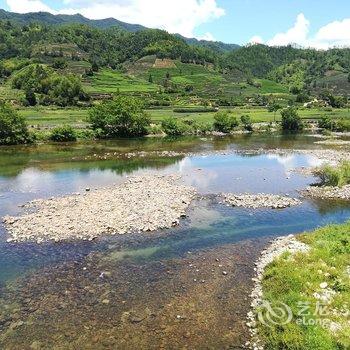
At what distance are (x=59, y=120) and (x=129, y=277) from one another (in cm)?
8783

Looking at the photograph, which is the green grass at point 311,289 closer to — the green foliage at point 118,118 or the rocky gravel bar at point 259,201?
the rocky gravel bar at point 259,201

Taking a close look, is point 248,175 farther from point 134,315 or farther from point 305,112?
point 305,112

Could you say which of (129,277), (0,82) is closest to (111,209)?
(129,277)

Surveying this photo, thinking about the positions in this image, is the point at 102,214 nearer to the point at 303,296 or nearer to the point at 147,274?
the point at 147,274

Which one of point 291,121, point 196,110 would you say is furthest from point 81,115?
point 291,121

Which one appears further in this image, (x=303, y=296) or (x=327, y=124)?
(x=327, y=124)

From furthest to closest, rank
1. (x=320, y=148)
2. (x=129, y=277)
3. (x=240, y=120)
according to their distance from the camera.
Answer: (x=240, y=120), (x=320, y=148), (x=129, y=277)

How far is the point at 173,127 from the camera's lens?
337ft

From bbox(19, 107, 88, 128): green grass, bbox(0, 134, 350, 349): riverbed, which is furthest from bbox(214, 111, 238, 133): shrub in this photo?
bbox(0, 134, 350, 349): riverbed

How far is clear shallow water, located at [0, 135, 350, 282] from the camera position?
105 feet

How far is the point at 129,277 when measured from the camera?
2770 centimetres

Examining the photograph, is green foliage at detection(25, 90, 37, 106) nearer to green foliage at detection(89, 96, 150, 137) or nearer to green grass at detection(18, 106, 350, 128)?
green grass at detection(18, 106, 350, 128)

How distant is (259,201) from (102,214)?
53.7 feet

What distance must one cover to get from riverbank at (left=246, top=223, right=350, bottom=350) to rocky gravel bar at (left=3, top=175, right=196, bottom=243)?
1134 centimetres
